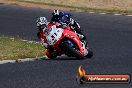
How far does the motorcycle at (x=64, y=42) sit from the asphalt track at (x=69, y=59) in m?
0.28

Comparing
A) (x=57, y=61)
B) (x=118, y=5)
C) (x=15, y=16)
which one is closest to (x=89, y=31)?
(x=15, y=16)

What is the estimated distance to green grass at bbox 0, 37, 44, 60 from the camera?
17.2 metres

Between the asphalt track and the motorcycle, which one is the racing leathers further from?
the asphalt track

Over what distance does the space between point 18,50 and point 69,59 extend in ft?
8.53

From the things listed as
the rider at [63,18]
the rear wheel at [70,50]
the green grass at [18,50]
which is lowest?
the green grass at [18,50]

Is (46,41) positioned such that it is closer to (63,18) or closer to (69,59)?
(63,18)

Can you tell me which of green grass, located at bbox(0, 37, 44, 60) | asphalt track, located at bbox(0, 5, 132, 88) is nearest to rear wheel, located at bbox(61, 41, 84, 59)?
asphalt track, located at bbox(0, 5, 132, 88)

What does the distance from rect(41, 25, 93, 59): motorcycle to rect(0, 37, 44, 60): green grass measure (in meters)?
0.78

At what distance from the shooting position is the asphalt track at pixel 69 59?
12527 mm

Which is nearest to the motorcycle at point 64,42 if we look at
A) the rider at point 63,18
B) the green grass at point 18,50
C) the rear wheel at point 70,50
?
the rear wheel at point 70,50

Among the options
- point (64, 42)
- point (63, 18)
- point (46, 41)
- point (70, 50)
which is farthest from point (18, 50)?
point (70, 50)

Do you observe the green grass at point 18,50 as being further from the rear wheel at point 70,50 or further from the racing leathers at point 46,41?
the rear wheel at point 70,50

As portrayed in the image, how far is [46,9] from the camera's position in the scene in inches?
1393

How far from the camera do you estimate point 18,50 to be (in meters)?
18.8
